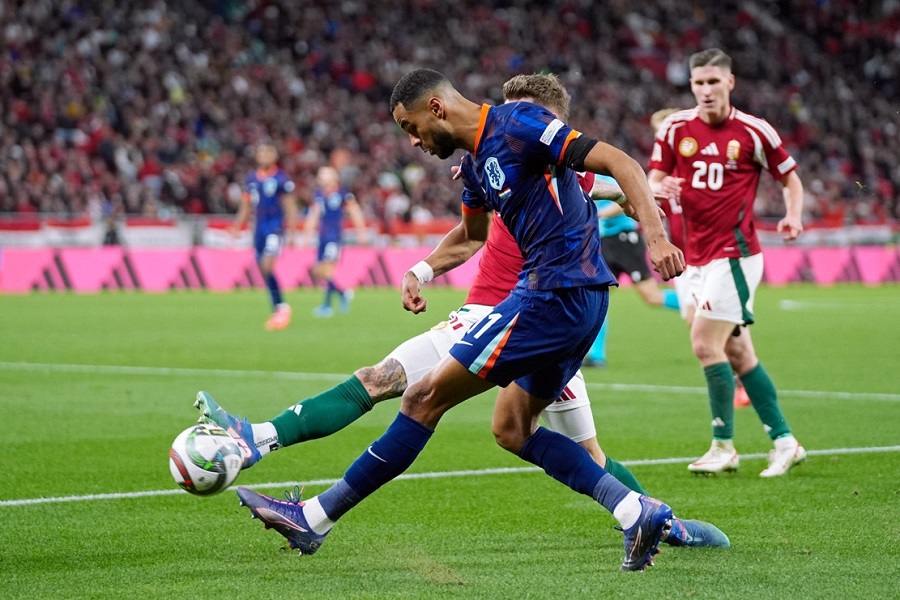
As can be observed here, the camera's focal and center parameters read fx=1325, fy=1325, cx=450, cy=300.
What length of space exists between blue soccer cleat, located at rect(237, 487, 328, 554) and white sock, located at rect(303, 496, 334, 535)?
0.04ft

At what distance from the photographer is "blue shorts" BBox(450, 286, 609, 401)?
15.7 ft

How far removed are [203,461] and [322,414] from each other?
2.53 ft

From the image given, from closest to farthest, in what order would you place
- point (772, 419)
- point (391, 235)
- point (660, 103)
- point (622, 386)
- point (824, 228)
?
point (772, 419), point (622, 386), point (391, 235), point (824, 228), point (660, 103)

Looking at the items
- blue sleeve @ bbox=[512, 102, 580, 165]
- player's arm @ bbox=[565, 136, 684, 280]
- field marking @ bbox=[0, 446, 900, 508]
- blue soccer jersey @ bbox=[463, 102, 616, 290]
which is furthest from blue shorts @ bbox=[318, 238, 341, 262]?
player's arm @ bbox=[565, 136, 684, 280]

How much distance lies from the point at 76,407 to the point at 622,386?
4.61 metres

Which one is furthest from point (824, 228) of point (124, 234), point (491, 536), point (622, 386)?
point (491, 536)

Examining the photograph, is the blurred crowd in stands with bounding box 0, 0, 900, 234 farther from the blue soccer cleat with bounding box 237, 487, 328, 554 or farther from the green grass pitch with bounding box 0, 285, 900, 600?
the blue soccer cleat with bounding box 237, 487, 328, 554

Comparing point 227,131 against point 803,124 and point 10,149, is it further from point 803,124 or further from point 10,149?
point 803,124

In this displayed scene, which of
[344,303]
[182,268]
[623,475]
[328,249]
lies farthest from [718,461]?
[182,268]

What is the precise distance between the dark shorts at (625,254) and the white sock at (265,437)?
7.63 m

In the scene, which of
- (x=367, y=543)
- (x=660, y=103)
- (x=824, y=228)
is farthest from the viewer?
(x=660, y=103)

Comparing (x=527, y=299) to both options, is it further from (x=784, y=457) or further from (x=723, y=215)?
(x=723, y=215)

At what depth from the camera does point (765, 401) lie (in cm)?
756

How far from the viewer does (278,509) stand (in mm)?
5016
